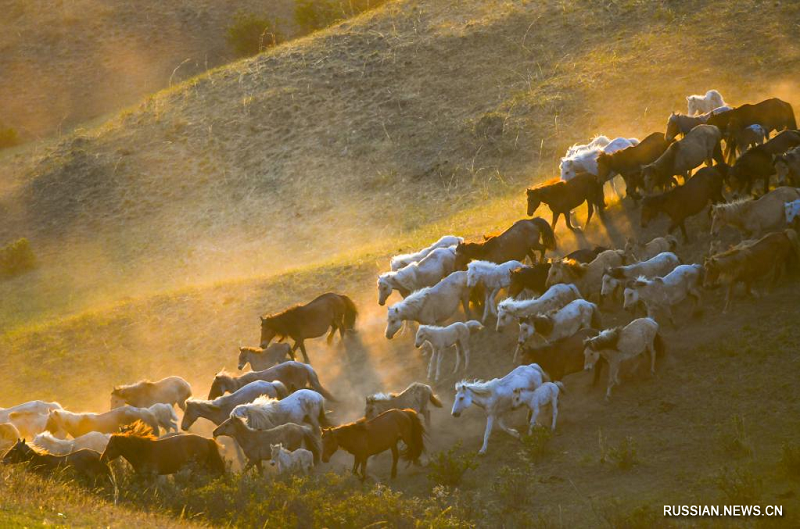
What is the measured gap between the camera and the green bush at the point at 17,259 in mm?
33781

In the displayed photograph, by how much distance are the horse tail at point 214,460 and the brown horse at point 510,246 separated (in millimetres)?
7514

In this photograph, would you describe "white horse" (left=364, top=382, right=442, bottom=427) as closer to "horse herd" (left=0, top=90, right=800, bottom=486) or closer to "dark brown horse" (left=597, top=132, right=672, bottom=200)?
"horse herd" (left=0, top=90, right=800, bottom=486)

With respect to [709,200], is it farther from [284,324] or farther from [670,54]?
[670,54]

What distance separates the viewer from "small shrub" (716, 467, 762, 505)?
36.2 ft

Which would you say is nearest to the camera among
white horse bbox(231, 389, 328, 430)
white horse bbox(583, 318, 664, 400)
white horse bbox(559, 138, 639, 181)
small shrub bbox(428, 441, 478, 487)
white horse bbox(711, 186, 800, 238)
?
small shrub bbox(428, 441, 478, 487)

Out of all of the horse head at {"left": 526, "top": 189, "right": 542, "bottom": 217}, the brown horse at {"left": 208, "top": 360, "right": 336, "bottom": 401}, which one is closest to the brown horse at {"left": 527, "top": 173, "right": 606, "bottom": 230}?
the horse head at {"left": 526, "top": 189, "right": 542, "bottom": 217}

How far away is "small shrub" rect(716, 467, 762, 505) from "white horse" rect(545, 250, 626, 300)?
21.8 feet

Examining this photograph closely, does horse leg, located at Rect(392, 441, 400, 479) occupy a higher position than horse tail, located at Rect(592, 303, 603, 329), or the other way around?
horse tail, located at Rect(592, 303, 603, 329)

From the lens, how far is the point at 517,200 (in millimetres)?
27578

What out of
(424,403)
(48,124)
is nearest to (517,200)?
(424,403)

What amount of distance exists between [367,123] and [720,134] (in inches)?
729

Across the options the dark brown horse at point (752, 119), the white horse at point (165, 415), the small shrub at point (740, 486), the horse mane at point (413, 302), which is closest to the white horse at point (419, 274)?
the horse mane at point (413, 302)

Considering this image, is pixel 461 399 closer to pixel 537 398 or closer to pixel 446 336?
pixel 537 398

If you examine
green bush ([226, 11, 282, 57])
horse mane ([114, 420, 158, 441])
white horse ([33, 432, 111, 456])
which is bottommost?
white horse ([33, 432, 111, 456])
